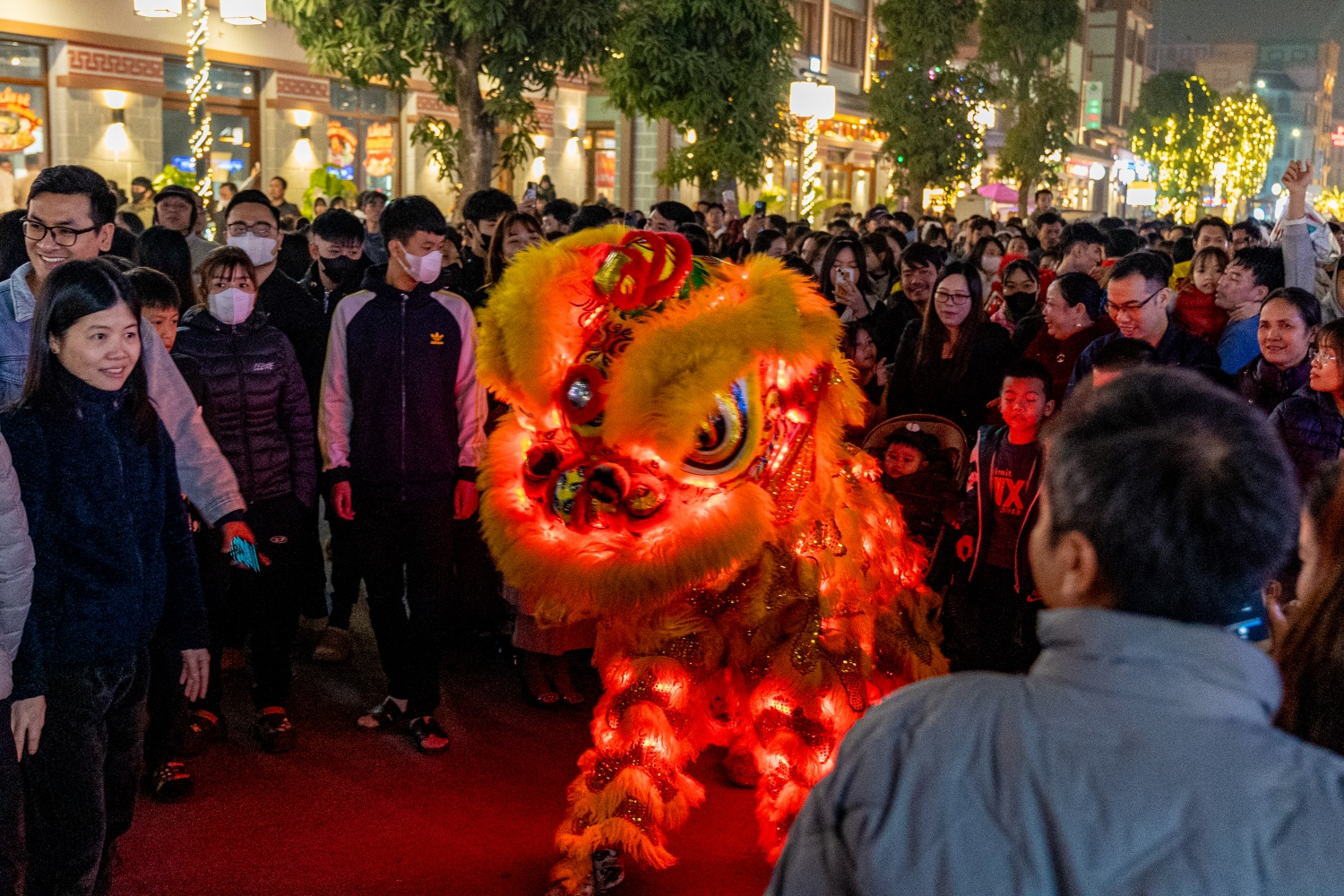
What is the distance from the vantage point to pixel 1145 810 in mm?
1305

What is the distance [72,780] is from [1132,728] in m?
2.46

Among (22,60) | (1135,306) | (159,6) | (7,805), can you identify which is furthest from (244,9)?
(7,805)

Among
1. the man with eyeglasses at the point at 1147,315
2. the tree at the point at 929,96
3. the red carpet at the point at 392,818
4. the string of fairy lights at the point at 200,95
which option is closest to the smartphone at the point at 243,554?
the red carpet at the point at 392,818

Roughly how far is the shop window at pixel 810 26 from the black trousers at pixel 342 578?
27323 millimetres

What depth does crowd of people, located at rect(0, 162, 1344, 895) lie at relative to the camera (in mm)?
1362

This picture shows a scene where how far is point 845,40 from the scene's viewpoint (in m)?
34.0

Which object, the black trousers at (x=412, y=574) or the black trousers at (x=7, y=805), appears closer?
the black trousers at (x=7, y=805)

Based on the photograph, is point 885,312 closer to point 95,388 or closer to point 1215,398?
point 95,388

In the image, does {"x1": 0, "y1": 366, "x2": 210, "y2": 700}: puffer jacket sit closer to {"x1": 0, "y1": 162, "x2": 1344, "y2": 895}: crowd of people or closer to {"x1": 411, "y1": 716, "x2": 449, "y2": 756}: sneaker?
{"x1": 0, "y1": 162, "x2": 1344, "y2": 895}: crowd of people

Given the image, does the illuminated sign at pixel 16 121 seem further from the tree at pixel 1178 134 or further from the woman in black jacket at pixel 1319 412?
the tree at pixel 1178 134

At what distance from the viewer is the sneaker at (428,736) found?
15.4 feet

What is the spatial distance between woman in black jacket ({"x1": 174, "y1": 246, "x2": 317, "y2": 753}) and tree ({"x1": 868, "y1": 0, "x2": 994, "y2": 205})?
19.7m

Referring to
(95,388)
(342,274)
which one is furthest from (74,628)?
(342,274)

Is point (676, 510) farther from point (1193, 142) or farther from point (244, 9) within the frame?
point (1193, 142)
